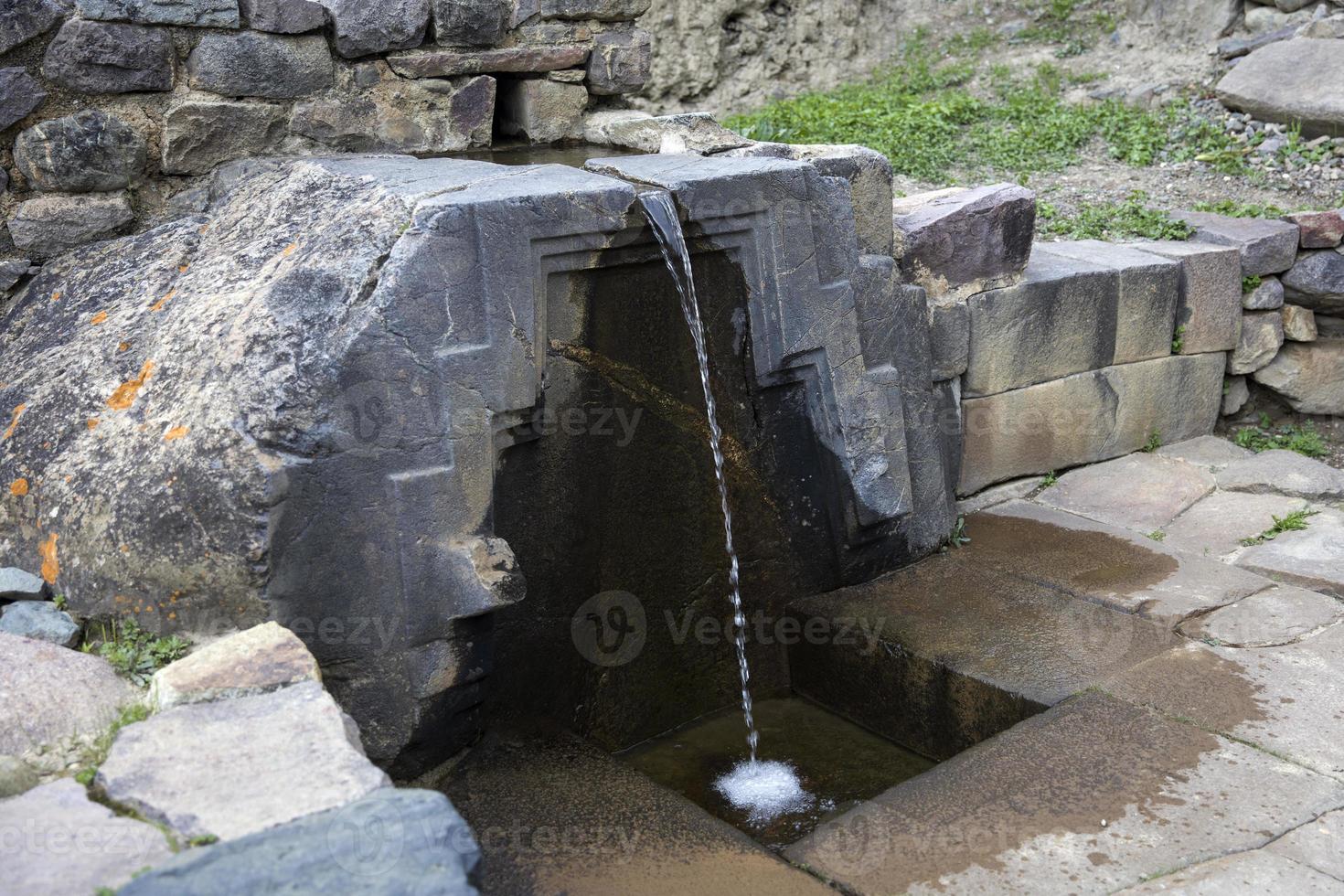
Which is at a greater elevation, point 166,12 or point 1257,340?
point 166,12

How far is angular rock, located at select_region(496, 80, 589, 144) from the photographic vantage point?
390 centimetres

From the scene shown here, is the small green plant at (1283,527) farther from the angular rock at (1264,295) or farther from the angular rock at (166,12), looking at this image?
the angular rock at (166,12)

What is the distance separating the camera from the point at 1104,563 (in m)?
3.73

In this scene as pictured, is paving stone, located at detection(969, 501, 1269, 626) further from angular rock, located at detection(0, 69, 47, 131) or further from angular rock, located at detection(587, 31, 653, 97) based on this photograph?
angular rock, located at detection(0, 69, 47, 131)

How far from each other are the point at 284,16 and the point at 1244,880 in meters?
3.10

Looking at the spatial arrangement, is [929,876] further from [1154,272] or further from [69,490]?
[1154,272]

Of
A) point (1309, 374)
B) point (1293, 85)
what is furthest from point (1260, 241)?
point (1293, 85)

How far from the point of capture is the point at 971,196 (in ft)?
13.3

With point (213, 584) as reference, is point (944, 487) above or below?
below

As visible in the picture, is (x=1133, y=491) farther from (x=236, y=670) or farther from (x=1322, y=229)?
(x=236, y=670)

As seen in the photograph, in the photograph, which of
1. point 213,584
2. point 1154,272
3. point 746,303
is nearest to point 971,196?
point 1154,272

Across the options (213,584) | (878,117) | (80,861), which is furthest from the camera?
(878,117)

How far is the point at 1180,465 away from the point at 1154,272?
0.71 m

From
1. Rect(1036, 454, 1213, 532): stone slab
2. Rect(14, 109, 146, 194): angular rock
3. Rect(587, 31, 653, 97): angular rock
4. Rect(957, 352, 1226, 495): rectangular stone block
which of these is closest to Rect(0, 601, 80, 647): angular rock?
Rect(14, 109, 146, 194): angular rock
